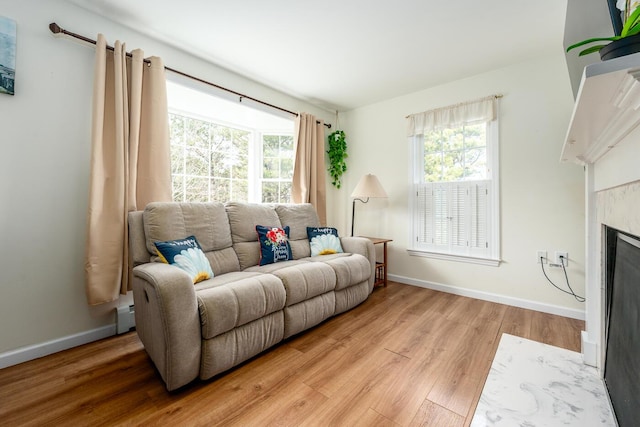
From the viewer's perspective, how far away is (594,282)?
1.66 m

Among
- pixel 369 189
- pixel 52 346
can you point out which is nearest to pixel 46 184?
pixel 52 346

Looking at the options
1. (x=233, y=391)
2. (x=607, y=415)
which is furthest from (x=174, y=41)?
(x=607, y=415)

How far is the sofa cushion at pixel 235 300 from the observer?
148 cm

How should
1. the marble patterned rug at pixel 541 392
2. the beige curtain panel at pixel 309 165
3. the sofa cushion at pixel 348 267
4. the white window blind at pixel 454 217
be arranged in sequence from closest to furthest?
the marble patterned rug at pixel 541 392 → the sofa cushion at pixel 348 267 → the white window blind at pixel 454 217 → the beige curtain panel at pixel 309 165

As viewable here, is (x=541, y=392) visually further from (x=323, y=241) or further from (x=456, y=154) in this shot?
(x=456, y=154)

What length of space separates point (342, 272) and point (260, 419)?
127 cm

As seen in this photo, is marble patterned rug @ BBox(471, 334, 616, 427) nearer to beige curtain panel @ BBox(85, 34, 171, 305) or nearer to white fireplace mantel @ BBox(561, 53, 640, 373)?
white fireplace mantel @ BBox(561, 53, 640, 373)

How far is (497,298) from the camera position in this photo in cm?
279

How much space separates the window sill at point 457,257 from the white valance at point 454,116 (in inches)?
55.3

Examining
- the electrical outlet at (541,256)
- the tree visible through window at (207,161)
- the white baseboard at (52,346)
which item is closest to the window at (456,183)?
the electrical outlet at (541,256)

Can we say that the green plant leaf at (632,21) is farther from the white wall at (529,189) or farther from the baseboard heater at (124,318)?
the baseboard heater at (124,318)

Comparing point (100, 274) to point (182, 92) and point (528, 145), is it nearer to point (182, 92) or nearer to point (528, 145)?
point (182, 92)

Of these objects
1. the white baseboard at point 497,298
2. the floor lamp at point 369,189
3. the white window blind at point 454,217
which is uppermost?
the floor lamp at point 369,189

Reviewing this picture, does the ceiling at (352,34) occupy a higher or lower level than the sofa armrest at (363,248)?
higher
